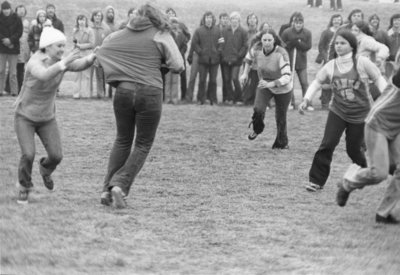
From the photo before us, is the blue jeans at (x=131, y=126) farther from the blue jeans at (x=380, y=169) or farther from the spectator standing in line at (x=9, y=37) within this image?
the spectator standing in line at (x=9, y=37)

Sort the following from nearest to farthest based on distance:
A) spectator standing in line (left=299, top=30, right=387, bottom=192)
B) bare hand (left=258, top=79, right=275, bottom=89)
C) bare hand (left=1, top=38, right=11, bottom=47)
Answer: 1. spectator standing in line (left=299, top=30, right=387, bottom=192)
2. bare hand (left=258, top=79, right=275, bottom=89)
3. bare hand (left=1, top=38, right=11, bottom=47)

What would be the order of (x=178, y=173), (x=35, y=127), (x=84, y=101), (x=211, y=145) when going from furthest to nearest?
(x=84, y=101)
(x=211, y=145)
(x=178, y=173)
(x=35, y=127)

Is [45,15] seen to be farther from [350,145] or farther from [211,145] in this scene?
[350,145]

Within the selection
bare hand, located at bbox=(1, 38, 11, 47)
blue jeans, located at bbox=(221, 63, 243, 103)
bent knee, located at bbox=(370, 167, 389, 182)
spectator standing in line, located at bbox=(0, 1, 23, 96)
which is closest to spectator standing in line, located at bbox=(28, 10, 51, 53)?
spectator standing in line, located at bbox=(0, 1, 23, 96)

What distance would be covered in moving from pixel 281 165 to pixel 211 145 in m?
2.11

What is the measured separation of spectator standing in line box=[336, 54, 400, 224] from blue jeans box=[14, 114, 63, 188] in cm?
304

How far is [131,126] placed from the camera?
8367mm

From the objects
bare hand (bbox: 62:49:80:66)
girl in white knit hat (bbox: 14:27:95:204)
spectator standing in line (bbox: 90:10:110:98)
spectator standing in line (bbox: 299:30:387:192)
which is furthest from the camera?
spectator standing in line (bbox: 90:10:110:98)

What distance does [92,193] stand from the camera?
9.05 m

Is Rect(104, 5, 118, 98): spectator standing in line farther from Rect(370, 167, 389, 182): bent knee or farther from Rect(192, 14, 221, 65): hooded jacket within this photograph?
Rect(370, 167, 389, 182): bent knee

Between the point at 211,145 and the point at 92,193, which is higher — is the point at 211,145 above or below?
below

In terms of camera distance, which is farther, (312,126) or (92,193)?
(312,126)

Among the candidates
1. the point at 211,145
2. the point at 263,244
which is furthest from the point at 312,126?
the point at 263,244

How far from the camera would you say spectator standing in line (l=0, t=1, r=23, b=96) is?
19406 mm
